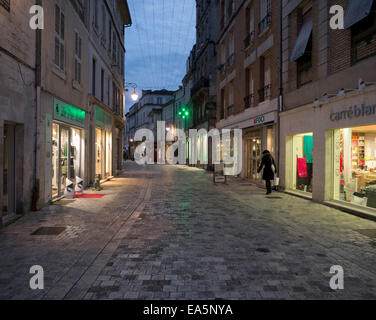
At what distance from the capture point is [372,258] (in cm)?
500

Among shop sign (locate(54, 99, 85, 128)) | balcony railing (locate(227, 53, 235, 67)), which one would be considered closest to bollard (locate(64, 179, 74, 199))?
shop sign (locate(54, 99, 85, 128))

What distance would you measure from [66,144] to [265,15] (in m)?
11.4

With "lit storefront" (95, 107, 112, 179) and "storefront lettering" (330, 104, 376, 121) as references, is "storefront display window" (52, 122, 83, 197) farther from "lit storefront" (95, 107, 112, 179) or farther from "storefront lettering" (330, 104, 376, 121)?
"storefront lettering" (330, 104, 376, 121)

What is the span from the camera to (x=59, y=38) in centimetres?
Answer: 1023

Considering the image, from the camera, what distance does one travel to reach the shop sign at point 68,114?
33.1 ft

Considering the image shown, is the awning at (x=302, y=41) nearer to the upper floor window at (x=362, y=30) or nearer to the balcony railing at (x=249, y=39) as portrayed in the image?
the upper floor window at (x=362, y=30)

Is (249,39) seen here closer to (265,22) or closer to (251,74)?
(251,74)

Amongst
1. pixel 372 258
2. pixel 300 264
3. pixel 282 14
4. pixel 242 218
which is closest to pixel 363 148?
pixel 242 218

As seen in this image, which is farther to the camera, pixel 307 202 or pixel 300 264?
pixel 307 202

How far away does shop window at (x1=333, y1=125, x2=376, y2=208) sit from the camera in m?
8.91
